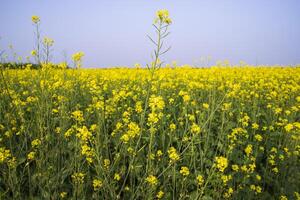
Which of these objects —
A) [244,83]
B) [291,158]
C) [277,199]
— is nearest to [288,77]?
[244,83]

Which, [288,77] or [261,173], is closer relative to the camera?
[261,173]

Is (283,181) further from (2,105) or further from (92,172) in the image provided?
(2,105)

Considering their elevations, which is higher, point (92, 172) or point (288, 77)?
point (288, 77)

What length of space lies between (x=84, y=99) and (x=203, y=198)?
3628 mm

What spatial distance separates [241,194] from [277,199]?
42cm

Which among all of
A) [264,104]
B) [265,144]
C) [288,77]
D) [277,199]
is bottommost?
[277,199]

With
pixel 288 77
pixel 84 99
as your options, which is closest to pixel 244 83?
pixel 288 77

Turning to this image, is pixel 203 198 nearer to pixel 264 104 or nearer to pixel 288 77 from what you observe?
pixel 264 104

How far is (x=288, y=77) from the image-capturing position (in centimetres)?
870

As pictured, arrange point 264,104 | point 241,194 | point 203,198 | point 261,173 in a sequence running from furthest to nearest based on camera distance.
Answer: point 264,104 → point 261,173 → point 241,194 → point 203,198

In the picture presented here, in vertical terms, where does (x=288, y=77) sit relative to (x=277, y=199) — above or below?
above

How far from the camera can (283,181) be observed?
10.3 feet

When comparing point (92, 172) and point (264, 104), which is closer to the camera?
point (92, 172)

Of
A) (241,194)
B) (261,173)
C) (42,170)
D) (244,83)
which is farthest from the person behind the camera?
(244,83)
